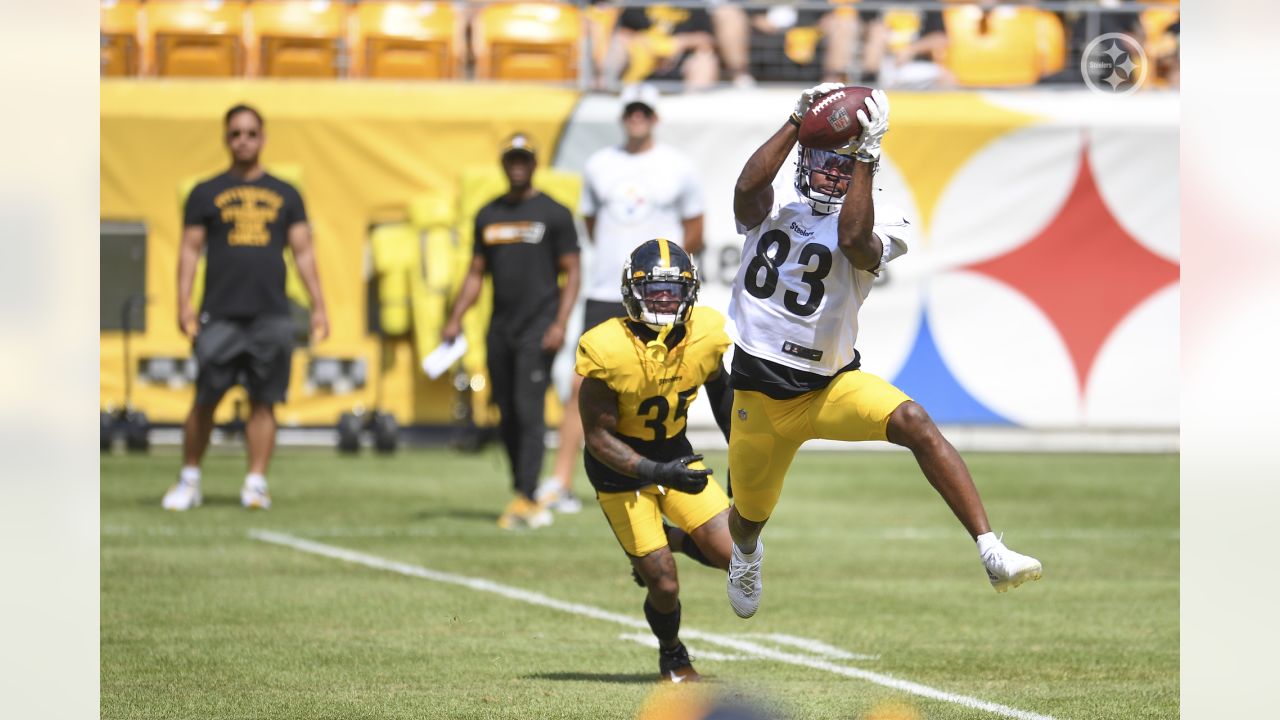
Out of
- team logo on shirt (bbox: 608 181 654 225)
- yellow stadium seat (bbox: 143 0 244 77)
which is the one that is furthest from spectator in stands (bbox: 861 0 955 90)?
team logo on shirt (bbox: 608 181 654 225)

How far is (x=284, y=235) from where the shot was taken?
449 inches

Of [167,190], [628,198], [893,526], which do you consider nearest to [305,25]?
[167,190]

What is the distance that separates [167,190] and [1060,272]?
7946 mm

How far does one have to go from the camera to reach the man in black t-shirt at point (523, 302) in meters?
10.7

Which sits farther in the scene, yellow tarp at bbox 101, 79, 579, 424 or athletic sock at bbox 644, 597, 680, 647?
yellow tarp at bbox 101, 79, 579, 424

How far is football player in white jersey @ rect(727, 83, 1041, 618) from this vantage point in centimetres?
591

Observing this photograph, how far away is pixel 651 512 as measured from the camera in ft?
21.6

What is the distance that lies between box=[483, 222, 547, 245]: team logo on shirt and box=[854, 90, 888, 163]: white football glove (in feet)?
17.4

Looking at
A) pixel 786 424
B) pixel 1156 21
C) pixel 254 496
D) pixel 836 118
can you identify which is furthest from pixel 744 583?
pixel 1156 21

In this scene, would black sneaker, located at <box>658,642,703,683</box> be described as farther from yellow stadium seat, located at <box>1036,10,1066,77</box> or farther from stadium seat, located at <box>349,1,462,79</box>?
yellow stadium seat, located at <box>1036,10,1066,77</box>

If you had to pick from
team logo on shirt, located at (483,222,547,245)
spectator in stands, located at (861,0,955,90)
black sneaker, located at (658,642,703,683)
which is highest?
spectator in stands, located at (861,0,955,90)

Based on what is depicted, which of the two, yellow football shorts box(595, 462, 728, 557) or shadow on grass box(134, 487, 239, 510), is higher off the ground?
yellow football shorts box(595, 462, 728, 557)

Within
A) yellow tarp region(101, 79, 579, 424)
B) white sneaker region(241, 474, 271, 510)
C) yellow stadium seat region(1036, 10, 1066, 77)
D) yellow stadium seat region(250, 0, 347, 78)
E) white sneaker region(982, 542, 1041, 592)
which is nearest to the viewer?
white sneaker region(982, 542, 1041, 592)
